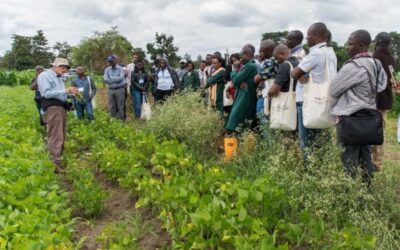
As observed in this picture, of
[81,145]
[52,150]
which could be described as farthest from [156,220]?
[81,145]

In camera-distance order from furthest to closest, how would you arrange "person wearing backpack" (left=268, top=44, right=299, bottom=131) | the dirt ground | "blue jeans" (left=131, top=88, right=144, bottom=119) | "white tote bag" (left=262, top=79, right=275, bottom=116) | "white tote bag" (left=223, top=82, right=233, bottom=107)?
1. "blue jeans" (left=131, top=88, right=144, bottom=119)
2. "white tote bag" (left=223, top=82, right=233, bottom=107)
3. "white tote bag" (left=262, top=79, right=275, bottom=116)
4. "person wearing backpack" (left=268, top=44, right=299, bottom=131)
5. the dirt ground

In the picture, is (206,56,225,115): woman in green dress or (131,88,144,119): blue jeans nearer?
(206,56,225,115): woman in green dress

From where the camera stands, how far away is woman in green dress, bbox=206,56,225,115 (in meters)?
7.63

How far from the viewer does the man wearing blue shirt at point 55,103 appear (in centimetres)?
625

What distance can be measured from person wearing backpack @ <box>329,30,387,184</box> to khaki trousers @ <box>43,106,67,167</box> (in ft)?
13.5

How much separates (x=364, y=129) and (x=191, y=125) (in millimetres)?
3171

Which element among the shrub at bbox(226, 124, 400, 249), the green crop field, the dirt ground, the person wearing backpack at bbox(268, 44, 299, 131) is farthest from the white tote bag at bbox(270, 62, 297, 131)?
the dirt ground

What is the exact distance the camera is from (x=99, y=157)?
6.44 meters

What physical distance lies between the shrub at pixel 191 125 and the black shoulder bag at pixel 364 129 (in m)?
2.70

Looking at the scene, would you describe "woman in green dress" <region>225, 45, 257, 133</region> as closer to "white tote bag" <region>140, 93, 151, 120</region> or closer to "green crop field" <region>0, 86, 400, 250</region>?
"green crop field" <region>0, 86, 400, 250</region>

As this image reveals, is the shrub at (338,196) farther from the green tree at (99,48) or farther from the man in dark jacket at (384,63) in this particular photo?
the green tree at (99,48)

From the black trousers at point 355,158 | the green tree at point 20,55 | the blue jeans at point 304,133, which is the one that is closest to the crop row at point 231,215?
the black trousers at point 355,158

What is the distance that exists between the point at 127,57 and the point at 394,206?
32415mm

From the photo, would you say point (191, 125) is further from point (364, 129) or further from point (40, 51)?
point (40, 51)
